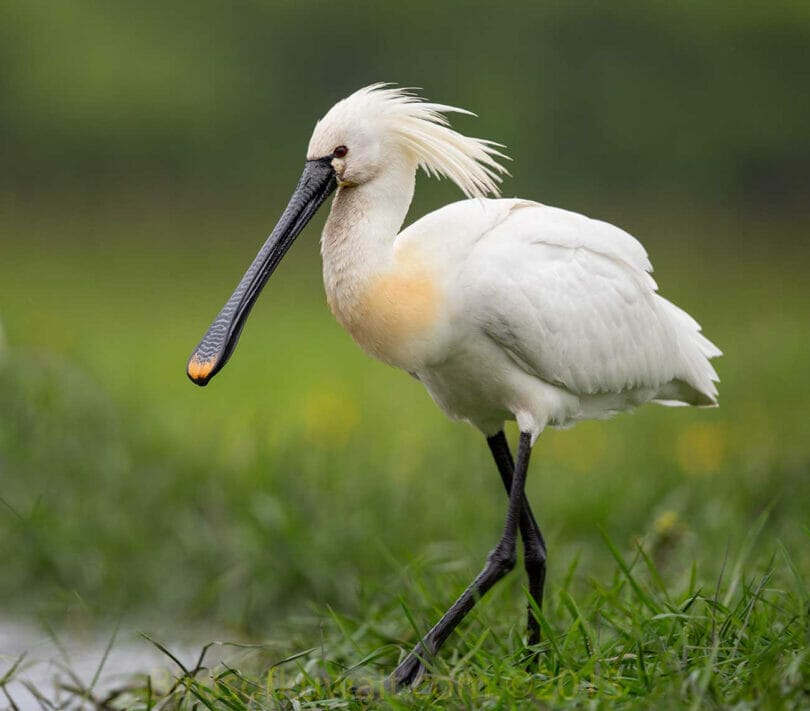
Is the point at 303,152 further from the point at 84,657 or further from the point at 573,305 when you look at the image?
the point at 573,305

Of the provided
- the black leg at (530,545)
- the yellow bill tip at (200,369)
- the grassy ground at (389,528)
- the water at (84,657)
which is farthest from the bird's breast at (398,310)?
the water at (84,657)

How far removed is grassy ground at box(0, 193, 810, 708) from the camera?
13.8 ft

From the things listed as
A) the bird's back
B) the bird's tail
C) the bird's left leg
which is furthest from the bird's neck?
the bird's tail

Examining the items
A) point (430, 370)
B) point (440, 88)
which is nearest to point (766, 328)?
point (440, 88)

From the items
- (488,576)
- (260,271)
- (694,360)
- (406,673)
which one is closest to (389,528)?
(694,360)

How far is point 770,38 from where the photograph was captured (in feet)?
53.2

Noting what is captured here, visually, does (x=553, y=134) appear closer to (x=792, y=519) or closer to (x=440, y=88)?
(x=440, y=88)

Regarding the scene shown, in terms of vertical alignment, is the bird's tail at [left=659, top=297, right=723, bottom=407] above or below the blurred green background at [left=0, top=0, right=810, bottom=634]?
below

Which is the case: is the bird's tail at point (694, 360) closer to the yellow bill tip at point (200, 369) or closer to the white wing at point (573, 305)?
the white wing at point (573, 305)

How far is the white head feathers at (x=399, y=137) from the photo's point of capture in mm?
4742

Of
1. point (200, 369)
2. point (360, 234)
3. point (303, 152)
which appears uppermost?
point (303, 152)

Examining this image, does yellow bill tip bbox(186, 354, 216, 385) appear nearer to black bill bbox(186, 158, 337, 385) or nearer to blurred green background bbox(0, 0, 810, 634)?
black bill bbox(186, 158, 337, 385)

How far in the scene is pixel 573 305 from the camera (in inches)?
192

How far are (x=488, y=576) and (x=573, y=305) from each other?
0.90m
